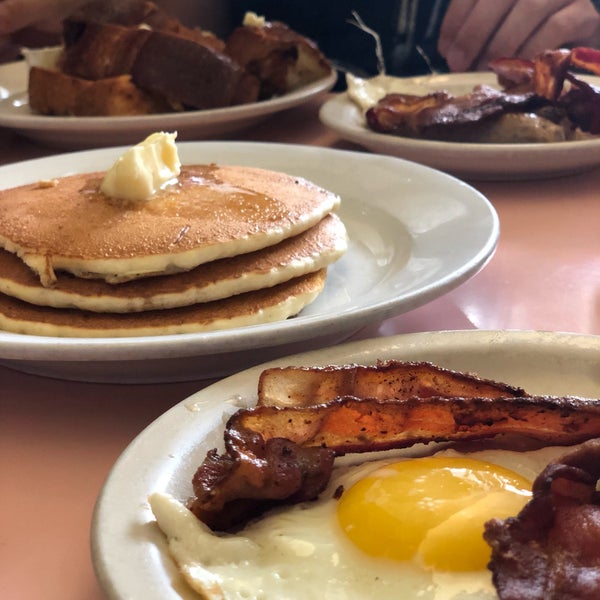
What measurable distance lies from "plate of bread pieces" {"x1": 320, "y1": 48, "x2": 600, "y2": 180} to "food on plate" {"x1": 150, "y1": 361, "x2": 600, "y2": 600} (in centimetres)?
102

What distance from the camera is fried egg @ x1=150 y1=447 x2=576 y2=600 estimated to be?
583mm

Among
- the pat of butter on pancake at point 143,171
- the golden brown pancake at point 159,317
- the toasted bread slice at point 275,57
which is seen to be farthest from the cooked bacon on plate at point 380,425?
the toasted bread slice at point 275,57

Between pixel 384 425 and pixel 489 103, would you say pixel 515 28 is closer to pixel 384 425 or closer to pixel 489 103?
pixel 489 103

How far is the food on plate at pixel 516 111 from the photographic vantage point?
176cm

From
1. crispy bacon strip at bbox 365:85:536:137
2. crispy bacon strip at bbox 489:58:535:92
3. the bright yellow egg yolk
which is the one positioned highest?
crispy bacon strip at bbox 489:58:535:92

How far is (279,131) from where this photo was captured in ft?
7.55

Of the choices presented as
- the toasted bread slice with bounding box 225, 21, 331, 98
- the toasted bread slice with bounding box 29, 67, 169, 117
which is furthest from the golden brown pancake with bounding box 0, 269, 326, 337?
the toasted bread slice with bounding box 225, 21, 331, 98

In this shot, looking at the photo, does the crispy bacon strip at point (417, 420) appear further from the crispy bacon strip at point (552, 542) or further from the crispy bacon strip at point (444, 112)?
the crispy bacon strip at point (444, 112)

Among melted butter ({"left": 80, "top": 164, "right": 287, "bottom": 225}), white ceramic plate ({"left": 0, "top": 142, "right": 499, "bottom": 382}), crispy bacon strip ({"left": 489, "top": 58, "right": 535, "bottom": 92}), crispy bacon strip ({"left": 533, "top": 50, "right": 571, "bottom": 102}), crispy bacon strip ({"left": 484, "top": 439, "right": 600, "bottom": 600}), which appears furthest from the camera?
crispy bacon strip ({"left": 489, "top": 58, "right": 535, "bottom": 92})

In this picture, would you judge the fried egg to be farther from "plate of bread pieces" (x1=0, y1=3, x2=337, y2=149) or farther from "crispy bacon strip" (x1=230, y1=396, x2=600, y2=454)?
"plate of bread pieces" (x1=0, y1=3, x2=337, y2=149)

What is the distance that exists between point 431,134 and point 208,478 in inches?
51.3

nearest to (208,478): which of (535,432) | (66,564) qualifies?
(66,564)

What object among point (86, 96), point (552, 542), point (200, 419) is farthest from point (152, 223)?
point (86, 96)

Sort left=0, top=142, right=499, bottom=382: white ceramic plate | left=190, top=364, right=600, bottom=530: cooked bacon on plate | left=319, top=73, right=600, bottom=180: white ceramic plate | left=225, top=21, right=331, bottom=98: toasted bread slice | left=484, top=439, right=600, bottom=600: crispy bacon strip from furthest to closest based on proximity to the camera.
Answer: left=225, top=21, right=331, bottom=98: toasted bread slice
left=319, top=73, right=600, bottom=180: white ceramic plate
left=0, top=142, right=499, bottom=382: white ceramic plate
left=190, top=364, right=600, bottom=530: cooked bacon on plate
left=484, top=439, right=600, bottom=600: crispy bacon strip
